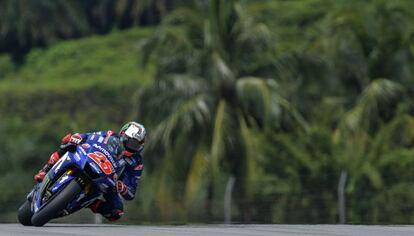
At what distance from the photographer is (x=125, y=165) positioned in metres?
13.0

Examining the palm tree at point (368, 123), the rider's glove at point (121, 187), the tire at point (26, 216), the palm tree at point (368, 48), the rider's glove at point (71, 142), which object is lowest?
the palm tree at point (368, 123)

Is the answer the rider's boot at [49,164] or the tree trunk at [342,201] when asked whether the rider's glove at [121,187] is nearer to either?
the rider's boot at [49,164]

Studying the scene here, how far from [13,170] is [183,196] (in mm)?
6572

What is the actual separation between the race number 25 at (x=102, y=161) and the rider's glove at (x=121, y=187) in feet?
1.37

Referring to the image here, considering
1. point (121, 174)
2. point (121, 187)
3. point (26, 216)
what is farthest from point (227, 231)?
point (26, 216)

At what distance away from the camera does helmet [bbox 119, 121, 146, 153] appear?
12633 millimetres

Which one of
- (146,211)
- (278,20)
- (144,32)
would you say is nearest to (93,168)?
(146,211)

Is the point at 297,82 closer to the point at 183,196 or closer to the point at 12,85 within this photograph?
the point at 183,196

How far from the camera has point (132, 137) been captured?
12.6m

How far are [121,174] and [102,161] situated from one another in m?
0.75

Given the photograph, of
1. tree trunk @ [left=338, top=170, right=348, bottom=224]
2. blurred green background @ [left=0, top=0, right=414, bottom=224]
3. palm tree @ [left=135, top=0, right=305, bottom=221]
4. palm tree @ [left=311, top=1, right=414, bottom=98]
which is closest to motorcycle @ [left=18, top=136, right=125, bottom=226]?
tree trunk @ [left=338, top=170, right=348, bottom=224]

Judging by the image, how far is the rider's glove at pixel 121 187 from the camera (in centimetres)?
1288

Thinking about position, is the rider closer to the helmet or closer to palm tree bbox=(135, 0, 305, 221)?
the helmet


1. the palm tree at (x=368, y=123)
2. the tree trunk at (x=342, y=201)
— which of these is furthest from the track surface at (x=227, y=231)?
the palm tree at (x=368, y=123)
